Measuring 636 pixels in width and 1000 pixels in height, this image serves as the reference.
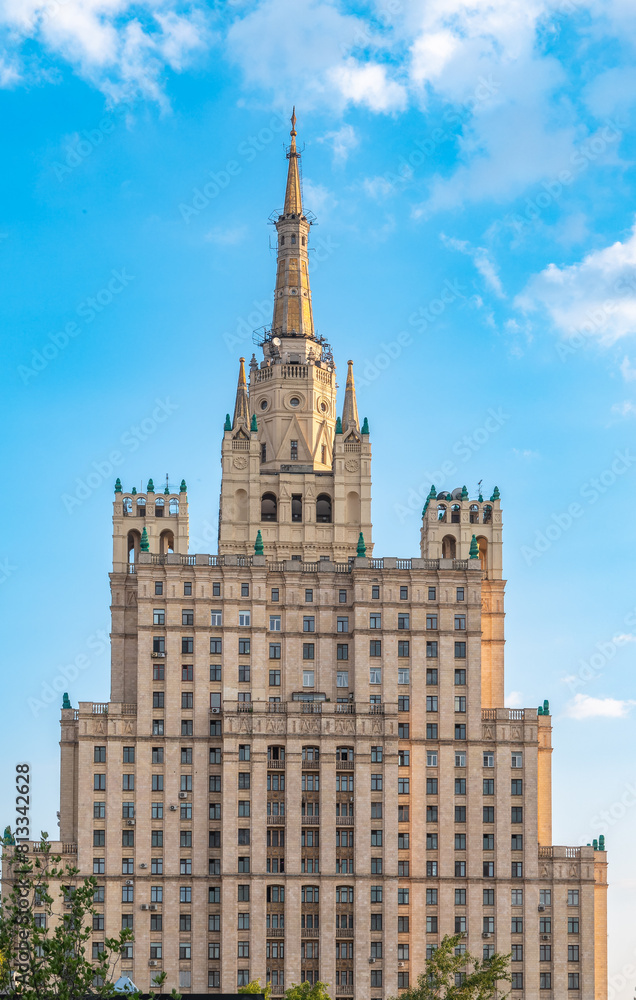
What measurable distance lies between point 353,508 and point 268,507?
8.89 m

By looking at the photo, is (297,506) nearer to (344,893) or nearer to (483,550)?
(483,550)

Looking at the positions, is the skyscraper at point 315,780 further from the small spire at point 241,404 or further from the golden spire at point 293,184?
the golden spire at point 293,184

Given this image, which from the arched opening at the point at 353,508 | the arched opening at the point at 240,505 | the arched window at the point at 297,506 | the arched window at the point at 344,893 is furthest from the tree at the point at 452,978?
the arched opening at the point at 240,505

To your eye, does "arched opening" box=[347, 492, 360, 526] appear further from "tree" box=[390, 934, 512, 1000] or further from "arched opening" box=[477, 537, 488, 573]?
"tree" box=[390, 934, 512, 1000]

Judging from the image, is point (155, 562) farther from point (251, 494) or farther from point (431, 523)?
point (431, 523)

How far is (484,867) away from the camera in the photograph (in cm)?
16250

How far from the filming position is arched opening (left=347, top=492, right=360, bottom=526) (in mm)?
179500

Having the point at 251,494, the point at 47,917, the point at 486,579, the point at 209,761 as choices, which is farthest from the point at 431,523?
the point at 47,917

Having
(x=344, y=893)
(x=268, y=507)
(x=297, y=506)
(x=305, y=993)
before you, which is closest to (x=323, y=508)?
(x=297, y=506)

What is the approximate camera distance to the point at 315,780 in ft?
527

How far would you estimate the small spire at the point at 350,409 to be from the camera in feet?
603

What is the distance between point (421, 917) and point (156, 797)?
26.7 meters

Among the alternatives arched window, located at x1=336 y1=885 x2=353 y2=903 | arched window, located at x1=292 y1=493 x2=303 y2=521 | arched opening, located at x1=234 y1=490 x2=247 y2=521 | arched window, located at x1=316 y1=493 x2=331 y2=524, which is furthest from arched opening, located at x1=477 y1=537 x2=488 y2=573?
arched window, located at x1=336 y1=885 x2=353 y2=903

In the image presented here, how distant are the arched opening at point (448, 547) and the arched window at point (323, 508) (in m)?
12.7
